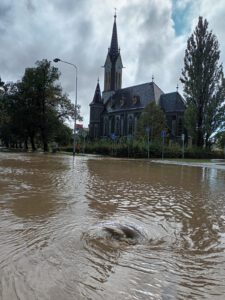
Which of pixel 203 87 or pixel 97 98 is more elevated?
pixel 97 98

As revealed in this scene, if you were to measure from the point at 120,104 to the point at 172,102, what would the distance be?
673 inches

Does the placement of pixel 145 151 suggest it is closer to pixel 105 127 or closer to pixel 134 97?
pixel 134 97

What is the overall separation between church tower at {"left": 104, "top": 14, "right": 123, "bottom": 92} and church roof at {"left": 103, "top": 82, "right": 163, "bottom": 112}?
3.19 meters


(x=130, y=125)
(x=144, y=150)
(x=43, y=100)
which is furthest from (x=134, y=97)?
(x=144, y=150)

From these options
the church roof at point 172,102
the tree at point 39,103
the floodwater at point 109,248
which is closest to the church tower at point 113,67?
the church roof at point 172,102

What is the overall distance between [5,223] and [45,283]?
2519mm

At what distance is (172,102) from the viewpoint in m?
74.2

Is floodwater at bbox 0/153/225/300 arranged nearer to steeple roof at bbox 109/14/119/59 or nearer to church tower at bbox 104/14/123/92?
church tower at bbox 104/14/123/92

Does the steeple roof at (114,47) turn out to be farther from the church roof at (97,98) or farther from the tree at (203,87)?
the tree at (203,87)

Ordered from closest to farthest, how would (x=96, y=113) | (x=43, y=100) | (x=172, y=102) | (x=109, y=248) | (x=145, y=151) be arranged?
1. (x=109, y=248)
2. (x=145, y=151)
3. (x=43, y=100)
4. (x=172, y=102)
5. (x=96, y=113)

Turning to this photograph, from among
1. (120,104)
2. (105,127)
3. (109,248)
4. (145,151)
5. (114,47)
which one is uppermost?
(114,47)

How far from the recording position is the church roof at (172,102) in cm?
7256

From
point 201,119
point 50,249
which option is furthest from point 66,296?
point 201,119

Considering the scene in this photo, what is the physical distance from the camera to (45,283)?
3.23 meters
